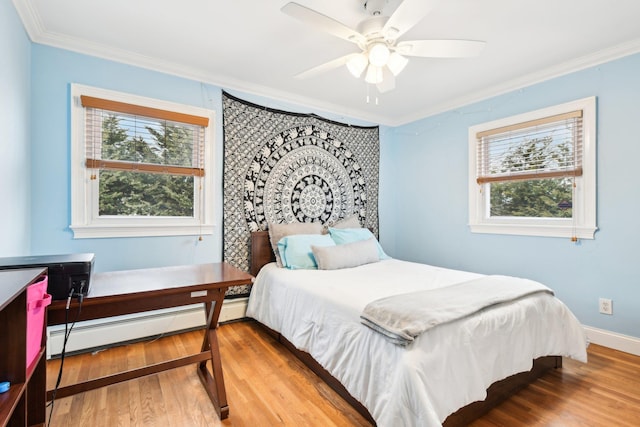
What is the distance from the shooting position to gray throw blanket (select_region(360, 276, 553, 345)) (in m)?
1.44

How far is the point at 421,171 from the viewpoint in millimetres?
3914

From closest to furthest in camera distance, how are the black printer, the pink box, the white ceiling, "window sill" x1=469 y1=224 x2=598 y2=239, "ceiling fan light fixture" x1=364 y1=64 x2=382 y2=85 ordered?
the pink box, the black printer, the white ceiling, "ceiling fan light fixture" x1=364 y1=64 x2=382 y2=85, "window sill" x1=469 y1=224 x2=598 y2=239

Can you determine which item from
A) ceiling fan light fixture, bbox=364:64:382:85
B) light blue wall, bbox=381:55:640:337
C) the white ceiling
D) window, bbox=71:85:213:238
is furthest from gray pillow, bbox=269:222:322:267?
ceiling fan light fixture, bbox=364:64:382:85

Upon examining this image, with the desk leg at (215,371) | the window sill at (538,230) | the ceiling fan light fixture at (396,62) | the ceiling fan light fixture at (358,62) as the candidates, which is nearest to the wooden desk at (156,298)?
the desk leg at (215,371)

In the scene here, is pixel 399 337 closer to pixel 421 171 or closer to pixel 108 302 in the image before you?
pixel 108 302

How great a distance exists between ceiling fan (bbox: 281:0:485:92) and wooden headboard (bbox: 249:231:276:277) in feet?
5.51

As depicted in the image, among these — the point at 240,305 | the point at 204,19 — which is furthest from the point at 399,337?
the point at 204,19

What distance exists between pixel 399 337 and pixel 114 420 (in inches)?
61.5

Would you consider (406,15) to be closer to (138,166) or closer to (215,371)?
(215,371)

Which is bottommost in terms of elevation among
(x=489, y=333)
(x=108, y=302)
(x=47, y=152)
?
(x=489, y=333)

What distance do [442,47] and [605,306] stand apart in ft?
8.01

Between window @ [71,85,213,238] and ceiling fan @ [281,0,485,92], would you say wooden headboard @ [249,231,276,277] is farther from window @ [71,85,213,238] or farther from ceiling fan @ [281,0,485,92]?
ceiling fan @ [281,0,485,92]

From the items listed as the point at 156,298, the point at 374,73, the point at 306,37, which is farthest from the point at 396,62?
the point at 156,298

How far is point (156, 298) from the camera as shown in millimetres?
1583
